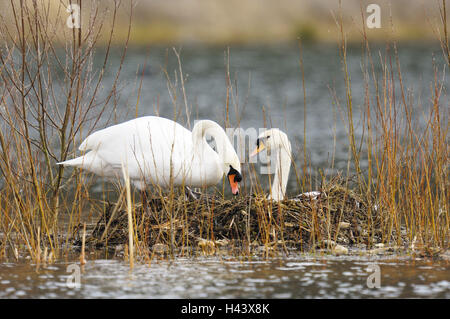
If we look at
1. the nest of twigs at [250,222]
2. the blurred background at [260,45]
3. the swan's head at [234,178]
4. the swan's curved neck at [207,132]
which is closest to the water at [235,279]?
the nest of twigs at [250,222]

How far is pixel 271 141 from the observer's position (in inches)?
396

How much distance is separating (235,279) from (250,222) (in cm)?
169

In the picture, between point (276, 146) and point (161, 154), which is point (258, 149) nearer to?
point (276, 146)

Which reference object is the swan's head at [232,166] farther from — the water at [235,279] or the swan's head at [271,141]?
the water at [235,279]

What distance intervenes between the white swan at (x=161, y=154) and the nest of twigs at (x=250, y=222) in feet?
0.97

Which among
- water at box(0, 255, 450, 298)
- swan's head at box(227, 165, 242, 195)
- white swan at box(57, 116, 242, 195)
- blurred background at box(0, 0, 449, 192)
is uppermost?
blurred background at box(0, 0, 449, 192)

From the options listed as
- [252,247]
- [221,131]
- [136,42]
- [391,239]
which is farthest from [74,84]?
[136,42]

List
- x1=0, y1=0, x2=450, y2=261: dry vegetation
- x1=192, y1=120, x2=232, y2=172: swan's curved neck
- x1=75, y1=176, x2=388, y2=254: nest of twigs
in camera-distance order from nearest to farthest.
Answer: x1=0, y1=0, x2=450, y2=261: dry vegetation < x1=75, y1=176, x2=388, y2=254: nest of twigs < x1=192, y1=120, x2=232, y2=172: swan's curved neck

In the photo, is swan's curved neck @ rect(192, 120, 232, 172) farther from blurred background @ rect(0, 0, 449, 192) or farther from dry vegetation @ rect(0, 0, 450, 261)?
blurred background @ rect(0, 0, 449, 192)

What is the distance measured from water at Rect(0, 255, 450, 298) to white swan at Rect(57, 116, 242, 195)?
1401 millimetres

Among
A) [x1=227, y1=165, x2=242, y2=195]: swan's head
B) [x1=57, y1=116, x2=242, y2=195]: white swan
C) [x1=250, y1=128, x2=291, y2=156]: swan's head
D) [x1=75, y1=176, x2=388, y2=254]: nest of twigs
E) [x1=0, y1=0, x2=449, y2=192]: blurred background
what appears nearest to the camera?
[x1=75, y1=176, x2=388, y2=254]: nest of twigs

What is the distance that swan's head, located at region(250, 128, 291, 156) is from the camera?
10047mm

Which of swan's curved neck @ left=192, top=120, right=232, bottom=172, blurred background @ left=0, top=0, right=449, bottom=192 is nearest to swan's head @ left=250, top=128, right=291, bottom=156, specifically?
swan's curved neck @ left=192, top=120, right=232, bottom=172
